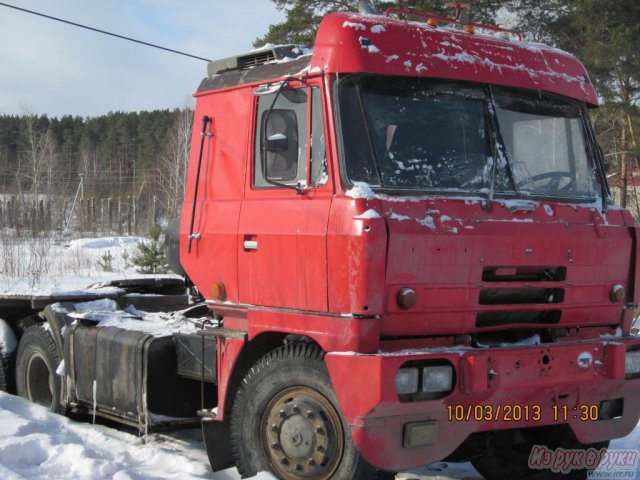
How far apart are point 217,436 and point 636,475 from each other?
10.2ft

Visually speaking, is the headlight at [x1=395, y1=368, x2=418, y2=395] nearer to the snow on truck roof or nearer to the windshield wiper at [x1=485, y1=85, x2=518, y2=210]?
the windshield wiper at [x1=485, y1=85, x2=518, y2=210]

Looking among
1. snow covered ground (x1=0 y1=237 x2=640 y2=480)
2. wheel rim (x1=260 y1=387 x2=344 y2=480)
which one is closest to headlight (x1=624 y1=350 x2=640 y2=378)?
snow covered ground (x1=0 y1=237 x2=640 y2=480)

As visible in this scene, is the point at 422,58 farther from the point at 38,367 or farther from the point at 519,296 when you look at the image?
the point at 38,367

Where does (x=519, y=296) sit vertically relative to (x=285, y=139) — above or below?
below

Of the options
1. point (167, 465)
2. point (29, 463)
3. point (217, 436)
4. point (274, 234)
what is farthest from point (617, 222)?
point (29, 463)

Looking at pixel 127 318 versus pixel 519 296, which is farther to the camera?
pixel 127 318

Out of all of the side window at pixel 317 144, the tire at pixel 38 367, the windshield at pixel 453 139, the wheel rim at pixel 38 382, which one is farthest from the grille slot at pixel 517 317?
the wheel rim at pixel 38 382

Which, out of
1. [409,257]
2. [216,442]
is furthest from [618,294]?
[216,442]

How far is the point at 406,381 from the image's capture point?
4.30 meters

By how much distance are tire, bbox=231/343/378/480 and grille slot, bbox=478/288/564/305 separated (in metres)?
1.10

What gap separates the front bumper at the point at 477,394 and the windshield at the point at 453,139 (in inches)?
42.1

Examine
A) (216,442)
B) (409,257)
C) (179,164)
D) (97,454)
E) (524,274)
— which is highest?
(179,164)

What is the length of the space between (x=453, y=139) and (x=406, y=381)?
1636 mm

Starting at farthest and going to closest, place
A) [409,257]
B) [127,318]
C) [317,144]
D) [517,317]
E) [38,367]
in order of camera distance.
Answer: [38,367], [127,318], [517,317], [317,144], [409,257]
